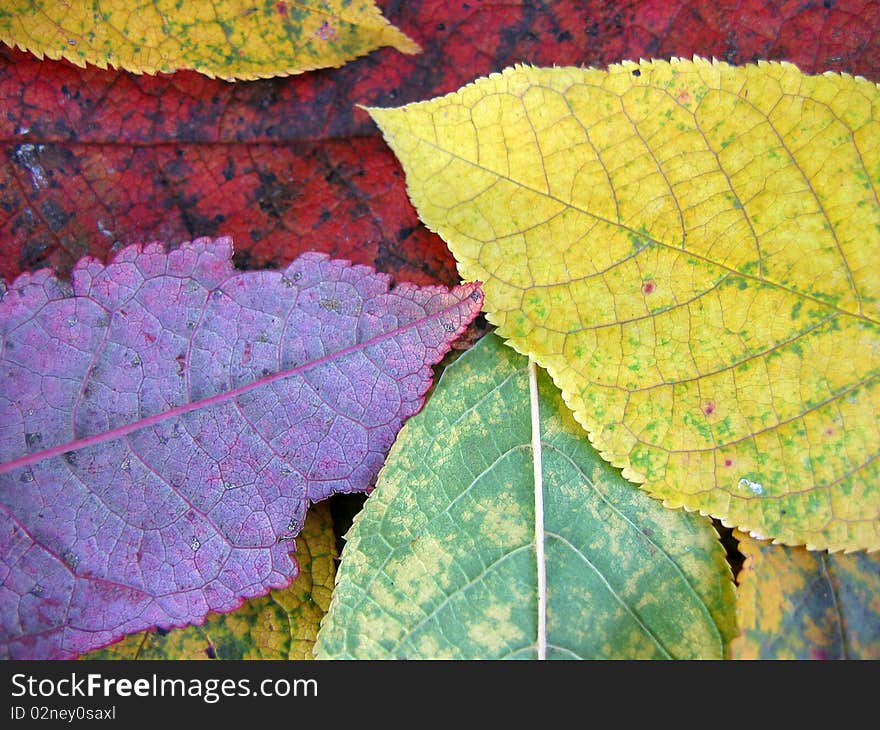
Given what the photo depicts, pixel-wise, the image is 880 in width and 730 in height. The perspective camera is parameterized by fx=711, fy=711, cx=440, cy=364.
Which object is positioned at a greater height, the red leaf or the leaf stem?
the red leaf

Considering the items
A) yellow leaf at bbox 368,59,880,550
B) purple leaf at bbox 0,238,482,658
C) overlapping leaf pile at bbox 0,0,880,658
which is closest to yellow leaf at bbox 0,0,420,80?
overlapping leaf pile at bbox 0,0,880,658

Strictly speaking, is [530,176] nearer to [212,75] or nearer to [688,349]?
[688,349]

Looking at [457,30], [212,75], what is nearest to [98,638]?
[212,75]

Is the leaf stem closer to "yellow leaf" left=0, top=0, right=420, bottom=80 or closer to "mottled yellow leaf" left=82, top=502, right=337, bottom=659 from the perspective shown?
"mottled yellow leaf" left=82, top=502, right=337, bottom=659

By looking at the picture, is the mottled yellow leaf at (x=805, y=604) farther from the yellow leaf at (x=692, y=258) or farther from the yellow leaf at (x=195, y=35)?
the yellow leaf at (x=195, y=35)

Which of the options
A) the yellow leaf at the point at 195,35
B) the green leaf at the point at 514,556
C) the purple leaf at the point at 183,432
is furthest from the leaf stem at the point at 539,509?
the yellow leaf at the point at 195,35
